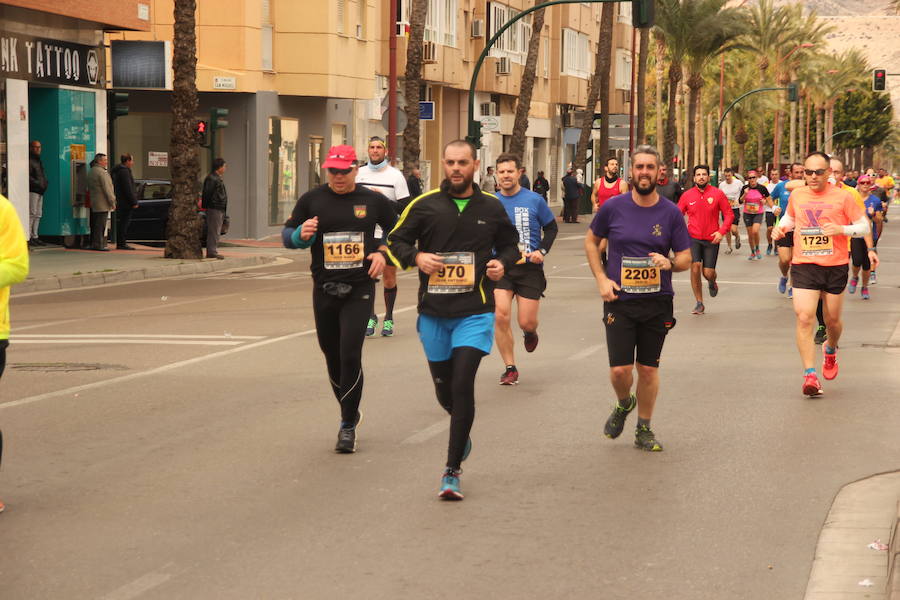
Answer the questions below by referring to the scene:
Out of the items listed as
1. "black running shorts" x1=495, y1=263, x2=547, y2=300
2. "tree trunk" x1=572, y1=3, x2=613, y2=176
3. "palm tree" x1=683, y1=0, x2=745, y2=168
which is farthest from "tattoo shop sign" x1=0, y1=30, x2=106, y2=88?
"palm tree" x1=683, y1=0, x2=745, y2=168

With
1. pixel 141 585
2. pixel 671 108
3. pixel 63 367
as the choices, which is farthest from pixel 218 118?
pixel 671 108

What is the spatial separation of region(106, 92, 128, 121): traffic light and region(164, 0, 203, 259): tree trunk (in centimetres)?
508

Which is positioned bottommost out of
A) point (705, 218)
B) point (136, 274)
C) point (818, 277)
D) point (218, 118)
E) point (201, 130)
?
point (136, 274)

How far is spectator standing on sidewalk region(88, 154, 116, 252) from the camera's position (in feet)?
92.2

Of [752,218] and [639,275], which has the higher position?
[639,275]

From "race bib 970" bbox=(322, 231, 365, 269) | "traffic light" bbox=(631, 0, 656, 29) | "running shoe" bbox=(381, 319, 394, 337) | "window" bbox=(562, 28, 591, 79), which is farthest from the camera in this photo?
"window" bbox=(562, 28, 591, 79)

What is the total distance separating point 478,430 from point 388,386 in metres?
2.04

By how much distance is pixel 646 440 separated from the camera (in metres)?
8.93

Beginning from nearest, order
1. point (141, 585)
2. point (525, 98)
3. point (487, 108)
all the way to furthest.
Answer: point (141, 585) < point (525, 98) < point (487, 108)

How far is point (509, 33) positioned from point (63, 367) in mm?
47470

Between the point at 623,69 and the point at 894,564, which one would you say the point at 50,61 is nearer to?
the point at 894,564

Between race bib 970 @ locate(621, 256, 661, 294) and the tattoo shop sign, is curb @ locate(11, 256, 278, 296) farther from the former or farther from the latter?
race bib 970 @ locate(621, 256, 661, 294)

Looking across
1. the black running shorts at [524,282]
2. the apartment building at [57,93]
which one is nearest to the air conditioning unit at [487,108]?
the apartment building at [57,93]

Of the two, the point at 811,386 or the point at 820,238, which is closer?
the point at 811,386
